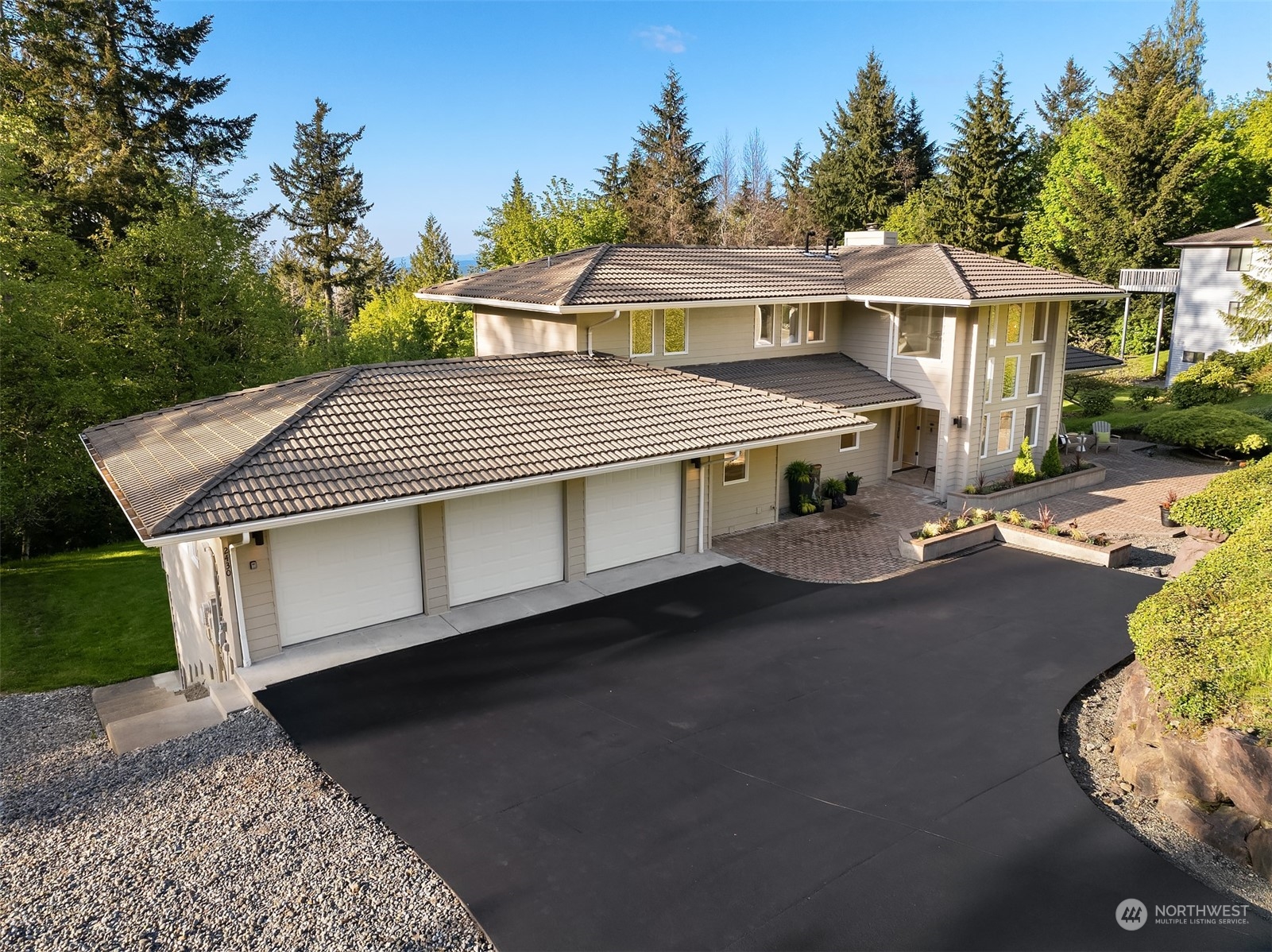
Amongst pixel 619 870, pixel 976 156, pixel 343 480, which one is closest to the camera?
pixel 619 870

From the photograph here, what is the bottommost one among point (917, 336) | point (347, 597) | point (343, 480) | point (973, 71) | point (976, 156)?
point (347, 597)

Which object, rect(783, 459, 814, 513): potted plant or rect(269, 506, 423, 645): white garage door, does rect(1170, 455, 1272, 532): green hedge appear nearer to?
rect(783, 459, 814, 513): potted plant

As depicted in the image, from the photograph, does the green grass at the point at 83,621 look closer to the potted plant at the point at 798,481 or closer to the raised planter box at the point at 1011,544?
the potted plant at the point at 798,481

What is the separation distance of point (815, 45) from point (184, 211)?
115ft

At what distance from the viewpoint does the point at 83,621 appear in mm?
17797

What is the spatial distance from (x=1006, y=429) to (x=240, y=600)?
2023 centimetres

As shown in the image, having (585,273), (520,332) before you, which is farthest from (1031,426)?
(520,332)

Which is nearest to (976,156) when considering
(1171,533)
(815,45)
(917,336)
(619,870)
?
(815,45)

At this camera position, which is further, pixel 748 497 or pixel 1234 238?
pixel 1234 238

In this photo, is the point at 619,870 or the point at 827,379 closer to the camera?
the point at 619,870

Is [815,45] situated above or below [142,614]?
above

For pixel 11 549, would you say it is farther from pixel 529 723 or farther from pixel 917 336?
pixel 917 336

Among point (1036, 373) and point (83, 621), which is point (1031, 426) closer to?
point (1036, 373)

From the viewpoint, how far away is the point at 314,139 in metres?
45.9
